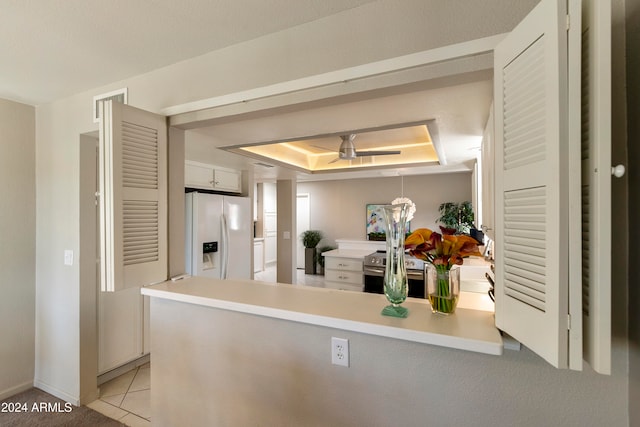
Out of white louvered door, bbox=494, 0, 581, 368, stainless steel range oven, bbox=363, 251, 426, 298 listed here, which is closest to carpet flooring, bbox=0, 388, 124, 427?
white louvered door, bbox=494, 0, 581, 368

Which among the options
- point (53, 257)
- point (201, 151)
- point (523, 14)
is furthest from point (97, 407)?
point (523, 14)

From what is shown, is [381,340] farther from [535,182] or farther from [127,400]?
[127,400]

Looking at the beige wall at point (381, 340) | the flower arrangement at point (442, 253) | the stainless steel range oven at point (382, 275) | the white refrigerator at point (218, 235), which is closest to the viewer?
the beige wall at point (381, 340)

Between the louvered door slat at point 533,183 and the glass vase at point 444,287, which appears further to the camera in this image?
the glass vase at point 444,287

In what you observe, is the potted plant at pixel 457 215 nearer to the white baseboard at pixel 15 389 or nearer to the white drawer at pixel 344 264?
the white drawer at pixel 344 264

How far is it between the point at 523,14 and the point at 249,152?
8.60ft

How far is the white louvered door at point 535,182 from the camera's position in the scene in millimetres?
725

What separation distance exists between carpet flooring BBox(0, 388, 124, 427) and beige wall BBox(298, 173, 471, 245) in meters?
4.82

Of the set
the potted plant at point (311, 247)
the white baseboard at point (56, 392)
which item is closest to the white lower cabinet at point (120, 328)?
the white baseboard at point (56, 392)

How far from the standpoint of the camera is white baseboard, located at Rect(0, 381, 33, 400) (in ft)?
7.65

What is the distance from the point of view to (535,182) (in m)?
0.81

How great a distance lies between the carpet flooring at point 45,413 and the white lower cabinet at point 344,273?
2999 millimetres

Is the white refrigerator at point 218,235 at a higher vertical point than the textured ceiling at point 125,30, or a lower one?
lower

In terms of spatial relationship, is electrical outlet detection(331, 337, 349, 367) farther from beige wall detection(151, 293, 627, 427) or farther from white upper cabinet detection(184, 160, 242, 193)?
white upper cabinet detection(184, 160, 242, 193)
